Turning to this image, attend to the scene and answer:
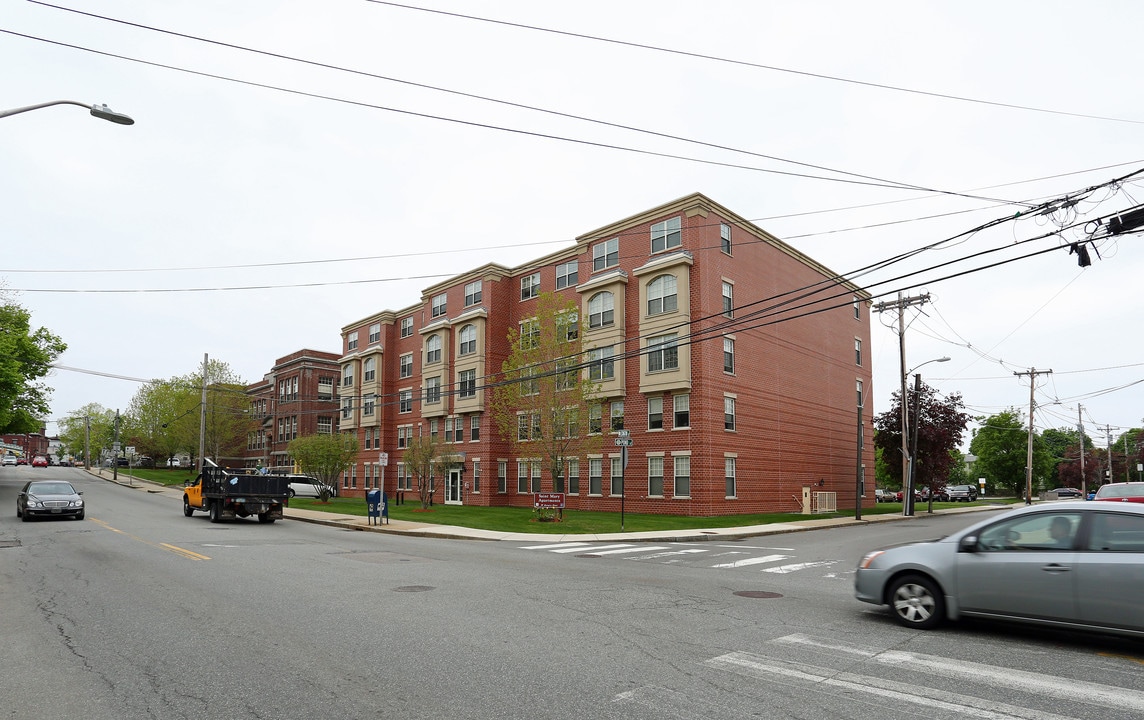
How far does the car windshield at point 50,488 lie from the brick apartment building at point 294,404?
1538 inches

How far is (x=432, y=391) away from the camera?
150 ft

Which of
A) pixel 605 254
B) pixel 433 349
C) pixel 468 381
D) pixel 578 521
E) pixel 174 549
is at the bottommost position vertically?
pixel 578 521

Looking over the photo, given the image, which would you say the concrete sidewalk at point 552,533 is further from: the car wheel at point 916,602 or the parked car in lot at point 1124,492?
the car wheel at point 916,602

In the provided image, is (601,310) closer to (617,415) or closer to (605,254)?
(605,254)

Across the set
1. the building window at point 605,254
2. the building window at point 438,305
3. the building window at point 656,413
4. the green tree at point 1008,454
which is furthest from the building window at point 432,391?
the green tree at point 1008,454

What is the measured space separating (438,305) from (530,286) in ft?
28.6

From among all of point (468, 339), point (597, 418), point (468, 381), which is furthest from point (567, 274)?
point (468, 381)

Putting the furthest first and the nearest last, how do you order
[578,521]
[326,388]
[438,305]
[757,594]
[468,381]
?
1. [326,388]
2. [438,305]
3. [468,381]
4. [578,521]
5. [757,594]

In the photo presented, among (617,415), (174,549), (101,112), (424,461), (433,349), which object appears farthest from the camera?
(433,349)

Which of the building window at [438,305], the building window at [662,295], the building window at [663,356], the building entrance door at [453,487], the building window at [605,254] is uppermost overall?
the building window at [605,254]

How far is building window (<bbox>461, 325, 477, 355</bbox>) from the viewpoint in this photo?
1688 inches

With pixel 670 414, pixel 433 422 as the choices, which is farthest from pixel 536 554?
pixel 433 422

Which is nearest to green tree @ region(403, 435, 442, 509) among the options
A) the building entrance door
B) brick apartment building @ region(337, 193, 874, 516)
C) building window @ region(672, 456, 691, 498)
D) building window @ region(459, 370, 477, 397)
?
brick apartment building @ region(337, 193, 874, 516)

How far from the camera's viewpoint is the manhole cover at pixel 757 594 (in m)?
10.2
